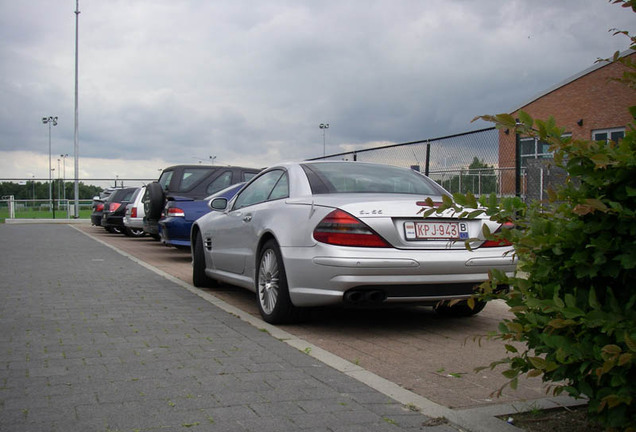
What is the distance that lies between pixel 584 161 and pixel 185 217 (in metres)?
10.2

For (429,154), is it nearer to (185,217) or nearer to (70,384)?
(185,217)

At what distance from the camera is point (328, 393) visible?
4031 millimetres

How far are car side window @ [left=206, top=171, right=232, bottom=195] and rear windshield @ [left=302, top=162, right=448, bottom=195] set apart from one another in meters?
7.12

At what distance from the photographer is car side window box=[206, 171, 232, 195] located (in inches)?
545

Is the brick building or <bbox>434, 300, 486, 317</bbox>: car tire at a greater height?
the brick building

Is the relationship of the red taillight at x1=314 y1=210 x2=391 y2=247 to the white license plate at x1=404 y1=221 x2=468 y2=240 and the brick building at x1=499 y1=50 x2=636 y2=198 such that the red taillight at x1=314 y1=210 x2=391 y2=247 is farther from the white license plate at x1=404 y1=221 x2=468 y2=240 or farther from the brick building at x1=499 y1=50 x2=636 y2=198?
the brick building at x1=499 y1=50 x2=636 y2=198

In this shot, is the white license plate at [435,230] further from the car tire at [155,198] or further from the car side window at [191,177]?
the car tire at [155,198]

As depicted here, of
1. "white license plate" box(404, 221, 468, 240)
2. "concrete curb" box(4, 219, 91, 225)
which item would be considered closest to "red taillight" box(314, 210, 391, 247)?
"white license plate" box(404, 221, 468, 240)

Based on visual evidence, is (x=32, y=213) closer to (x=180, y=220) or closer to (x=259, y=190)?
(x=180, y=220)

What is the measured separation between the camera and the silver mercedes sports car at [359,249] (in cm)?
555

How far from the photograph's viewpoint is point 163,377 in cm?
437

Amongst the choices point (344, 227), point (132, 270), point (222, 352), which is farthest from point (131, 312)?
point (132, 270)

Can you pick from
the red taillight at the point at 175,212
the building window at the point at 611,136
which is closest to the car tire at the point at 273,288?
the building window at the point at 611,136

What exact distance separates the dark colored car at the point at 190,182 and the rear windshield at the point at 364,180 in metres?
7.03
